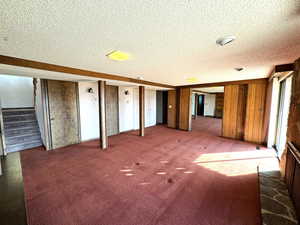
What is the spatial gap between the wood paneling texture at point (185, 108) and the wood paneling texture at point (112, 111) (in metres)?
3.40

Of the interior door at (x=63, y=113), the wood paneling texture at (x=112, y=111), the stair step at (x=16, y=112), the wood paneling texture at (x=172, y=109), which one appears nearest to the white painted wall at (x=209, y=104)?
the wood paneling texture at (x=172, y=109)

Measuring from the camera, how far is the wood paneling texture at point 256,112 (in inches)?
183

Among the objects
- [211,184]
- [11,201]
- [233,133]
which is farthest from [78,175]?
[233,133]

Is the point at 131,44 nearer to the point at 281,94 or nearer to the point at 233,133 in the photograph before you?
the point at 281,94

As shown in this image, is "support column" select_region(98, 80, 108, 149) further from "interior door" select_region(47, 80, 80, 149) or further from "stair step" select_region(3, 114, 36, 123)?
"stair step" select_region(3, 114, 36, 123)

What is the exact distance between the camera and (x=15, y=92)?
6488 millimetres

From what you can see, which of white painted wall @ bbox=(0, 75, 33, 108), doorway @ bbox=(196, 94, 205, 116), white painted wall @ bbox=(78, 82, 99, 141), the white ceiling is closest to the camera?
the white ceiling

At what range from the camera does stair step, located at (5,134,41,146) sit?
164 inches

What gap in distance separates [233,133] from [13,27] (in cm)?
661

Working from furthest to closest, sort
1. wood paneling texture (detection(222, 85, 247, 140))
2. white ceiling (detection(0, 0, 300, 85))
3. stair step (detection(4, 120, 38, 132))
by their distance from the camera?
wood paneling texture (detection(222, 85, 247, 140)) < stair step (detection(4, 120, 38, 132)) < white ceiling (detection(0, 0, 300, 85))

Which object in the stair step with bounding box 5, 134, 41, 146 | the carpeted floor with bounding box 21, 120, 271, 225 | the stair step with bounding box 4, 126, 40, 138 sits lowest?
the carpeted floor with bounding box 21, 120, 271, 225

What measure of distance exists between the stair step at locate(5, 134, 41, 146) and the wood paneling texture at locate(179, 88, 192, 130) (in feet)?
20.6

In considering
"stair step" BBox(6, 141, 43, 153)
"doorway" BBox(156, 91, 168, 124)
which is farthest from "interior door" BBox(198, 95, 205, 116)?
"stair step" BBox(6, 141, 43, 153)

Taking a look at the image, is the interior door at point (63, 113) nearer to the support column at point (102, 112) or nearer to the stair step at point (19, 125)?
the support column at point (102, 112)
